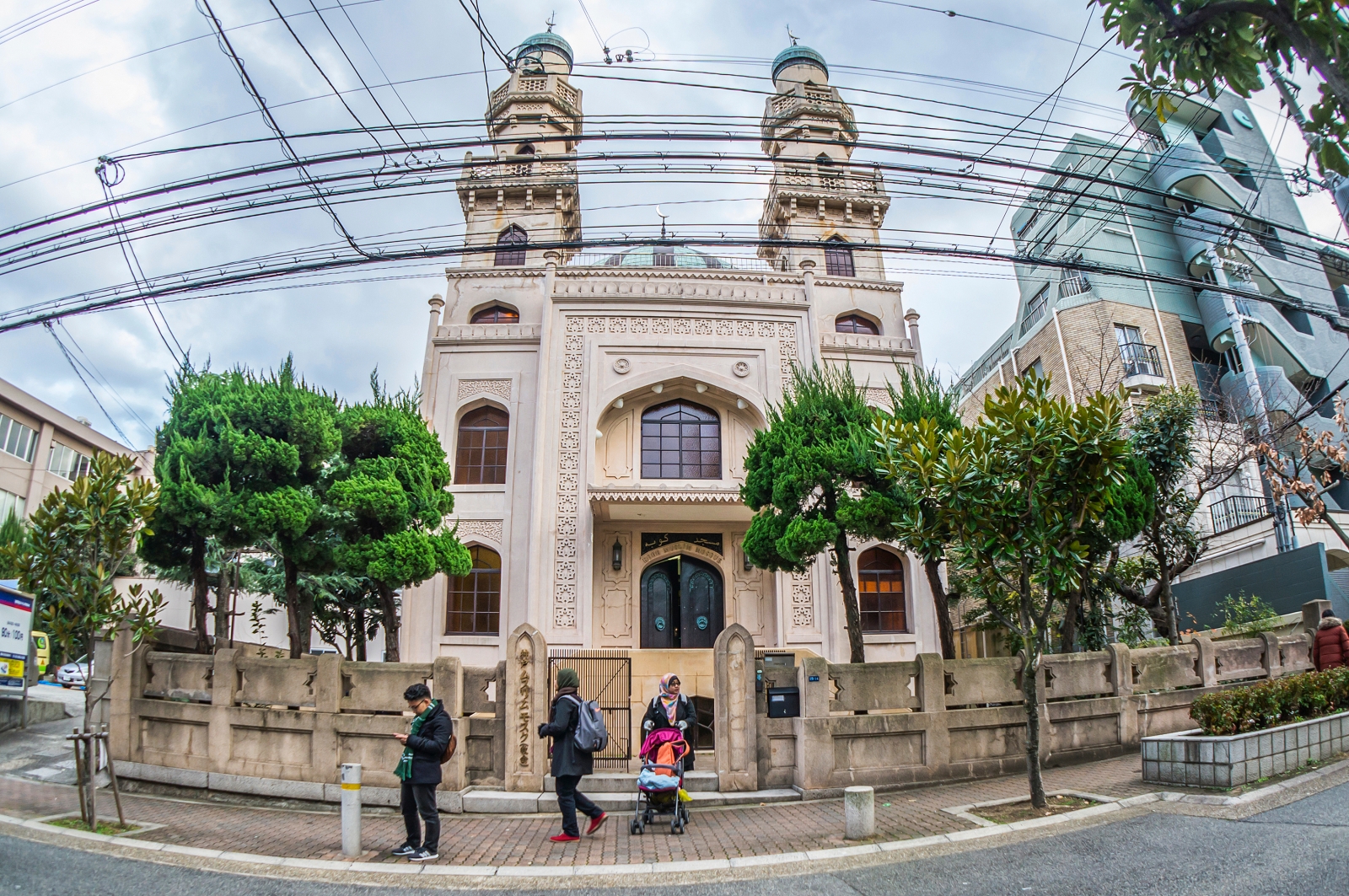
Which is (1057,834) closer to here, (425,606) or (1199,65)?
(1199,65)

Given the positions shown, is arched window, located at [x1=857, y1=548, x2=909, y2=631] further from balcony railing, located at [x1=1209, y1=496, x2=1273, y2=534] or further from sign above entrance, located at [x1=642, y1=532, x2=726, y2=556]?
balcony railing, located at [x1=1209, y1=496, x2=1273, y2=534]

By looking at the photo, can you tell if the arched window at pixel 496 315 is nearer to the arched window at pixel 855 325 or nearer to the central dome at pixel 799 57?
the arched window at pixel 855 325

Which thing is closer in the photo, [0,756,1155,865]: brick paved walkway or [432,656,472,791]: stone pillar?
[0,756,1155,865]: brick paved walkway

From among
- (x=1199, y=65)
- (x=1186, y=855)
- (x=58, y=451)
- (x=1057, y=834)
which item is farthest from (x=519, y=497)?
(x=58, y=451)

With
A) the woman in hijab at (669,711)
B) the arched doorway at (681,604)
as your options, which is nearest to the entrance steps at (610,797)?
the woman in hijab at (669,711)

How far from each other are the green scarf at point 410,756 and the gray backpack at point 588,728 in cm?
139

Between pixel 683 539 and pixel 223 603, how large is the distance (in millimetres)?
9762

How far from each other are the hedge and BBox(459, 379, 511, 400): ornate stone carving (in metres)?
14.8

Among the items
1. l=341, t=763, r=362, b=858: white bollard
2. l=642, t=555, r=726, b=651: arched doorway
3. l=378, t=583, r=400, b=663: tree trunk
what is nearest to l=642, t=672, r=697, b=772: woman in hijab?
l=341, t=763, r=362, b=858: white bollard

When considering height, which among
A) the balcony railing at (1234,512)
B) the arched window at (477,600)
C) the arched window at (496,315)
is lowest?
the arched window at (477,600)

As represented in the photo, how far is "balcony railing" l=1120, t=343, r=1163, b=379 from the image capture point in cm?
2289

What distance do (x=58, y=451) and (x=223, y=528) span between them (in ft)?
90.6

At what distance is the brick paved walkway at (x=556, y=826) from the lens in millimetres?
7152

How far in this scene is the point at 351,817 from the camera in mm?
7035
